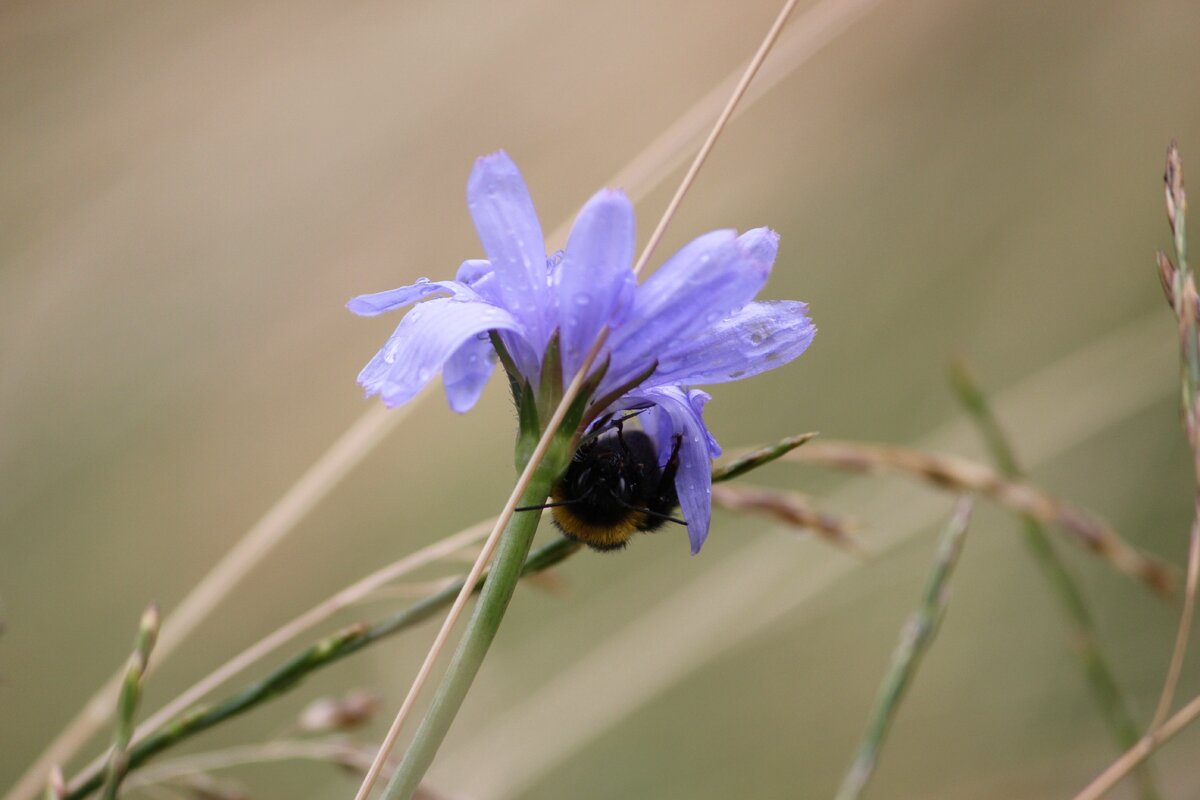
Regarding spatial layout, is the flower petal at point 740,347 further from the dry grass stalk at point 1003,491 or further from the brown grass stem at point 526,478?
the dry grass stalk at point 1003,491

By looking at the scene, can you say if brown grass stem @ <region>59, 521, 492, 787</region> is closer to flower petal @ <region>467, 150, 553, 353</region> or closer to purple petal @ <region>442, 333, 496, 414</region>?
purple petal @ <region>442, 333, 496, 414</region>

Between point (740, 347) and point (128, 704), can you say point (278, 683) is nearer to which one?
point (128, 704)

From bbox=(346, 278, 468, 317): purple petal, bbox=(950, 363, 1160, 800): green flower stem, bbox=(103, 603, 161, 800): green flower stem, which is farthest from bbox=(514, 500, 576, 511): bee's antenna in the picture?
bbox=(950, 363, 1160, 800): green flower stem

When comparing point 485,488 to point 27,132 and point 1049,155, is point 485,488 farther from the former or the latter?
point 1049,155

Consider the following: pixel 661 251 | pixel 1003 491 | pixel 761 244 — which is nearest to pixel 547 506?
pixel 761 244

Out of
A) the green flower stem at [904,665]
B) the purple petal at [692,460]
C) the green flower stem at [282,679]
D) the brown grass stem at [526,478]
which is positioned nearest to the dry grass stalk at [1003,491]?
the green flower stem at [904,665]
